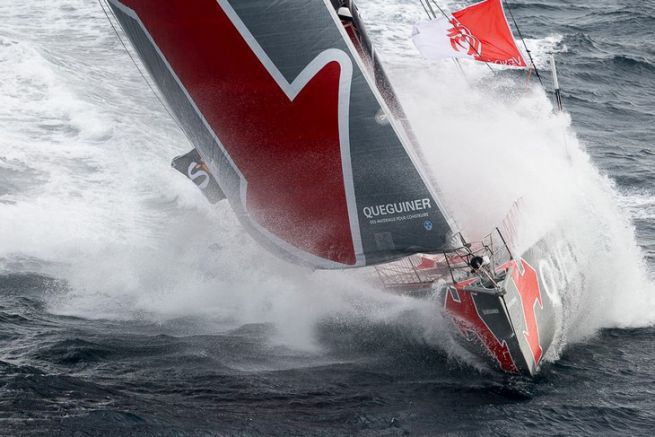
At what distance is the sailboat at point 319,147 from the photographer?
8.20m

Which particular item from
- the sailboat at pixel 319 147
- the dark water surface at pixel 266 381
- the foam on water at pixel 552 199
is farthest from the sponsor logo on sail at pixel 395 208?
the dark water surface at pixel 266 381

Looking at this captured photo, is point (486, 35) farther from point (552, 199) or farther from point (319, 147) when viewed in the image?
point (319, 147)

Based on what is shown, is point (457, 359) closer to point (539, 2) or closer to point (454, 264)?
point (454, 264)

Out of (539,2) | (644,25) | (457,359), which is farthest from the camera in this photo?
(539,2)

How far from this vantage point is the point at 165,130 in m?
15.3

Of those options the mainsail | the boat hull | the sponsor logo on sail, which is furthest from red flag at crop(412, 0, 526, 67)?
the boat hull

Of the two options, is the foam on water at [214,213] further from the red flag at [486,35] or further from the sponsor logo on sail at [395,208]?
the red flag at [486,35]

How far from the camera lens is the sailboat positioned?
8.20 metres

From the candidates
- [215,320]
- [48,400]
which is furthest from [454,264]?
[48,400]

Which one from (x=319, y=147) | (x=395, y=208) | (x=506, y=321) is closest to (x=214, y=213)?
(x=319, y=147)

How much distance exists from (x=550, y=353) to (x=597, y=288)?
1.68 metres

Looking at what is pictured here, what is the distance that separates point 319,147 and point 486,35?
243 cm

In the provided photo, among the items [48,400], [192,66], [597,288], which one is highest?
[192,66]

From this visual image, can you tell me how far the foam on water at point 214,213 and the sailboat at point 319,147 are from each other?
714 millimetres
